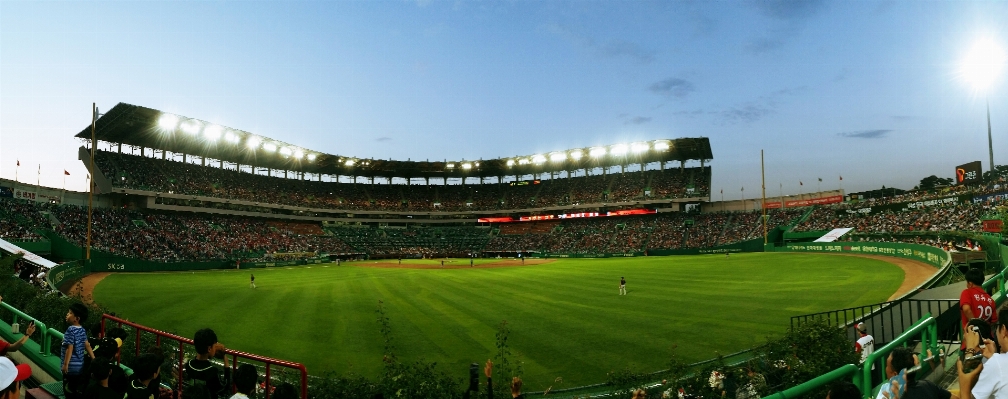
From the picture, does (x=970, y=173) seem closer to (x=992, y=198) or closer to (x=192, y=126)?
(x=992, y=198)

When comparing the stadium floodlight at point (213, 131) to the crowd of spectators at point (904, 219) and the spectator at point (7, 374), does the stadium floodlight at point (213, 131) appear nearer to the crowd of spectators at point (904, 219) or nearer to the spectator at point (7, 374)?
the spectator at point (7, 374)

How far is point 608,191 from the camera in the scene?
9475 cm

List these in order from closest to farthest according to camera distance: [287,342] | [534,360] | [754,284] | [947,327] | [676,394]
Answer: [676,394]
[947,327]
[534,360]
[287,342]
[754,284]

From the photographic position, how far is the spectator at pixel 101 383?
5367 mm

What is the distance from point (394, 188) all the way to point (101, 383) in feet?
342

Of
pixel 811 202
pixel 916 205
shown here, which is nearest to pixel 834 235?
pixel 916 205

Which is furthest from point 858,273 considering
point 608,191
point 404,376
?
point 608,191

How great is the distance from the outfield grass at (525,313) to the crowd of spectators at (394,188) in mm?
38130

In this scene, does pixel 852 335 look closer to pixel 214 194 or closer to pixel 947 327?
pixel 947 327

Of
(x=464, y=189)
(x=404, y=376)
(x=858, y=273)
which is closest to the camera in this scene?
(x=404, y=376)

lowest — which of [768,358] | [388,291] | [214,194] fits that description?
[388,291]

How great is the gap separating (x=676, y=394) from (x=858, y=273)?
104 ft

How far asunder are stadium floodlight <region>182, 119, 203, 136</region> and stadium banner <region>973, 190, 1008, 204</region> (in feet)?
301

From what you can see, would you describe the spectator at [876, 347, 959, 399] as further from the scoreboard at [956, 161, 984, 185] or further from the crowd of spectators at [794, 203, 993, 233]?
the scoreboard at [956, 161, 984, 185]
